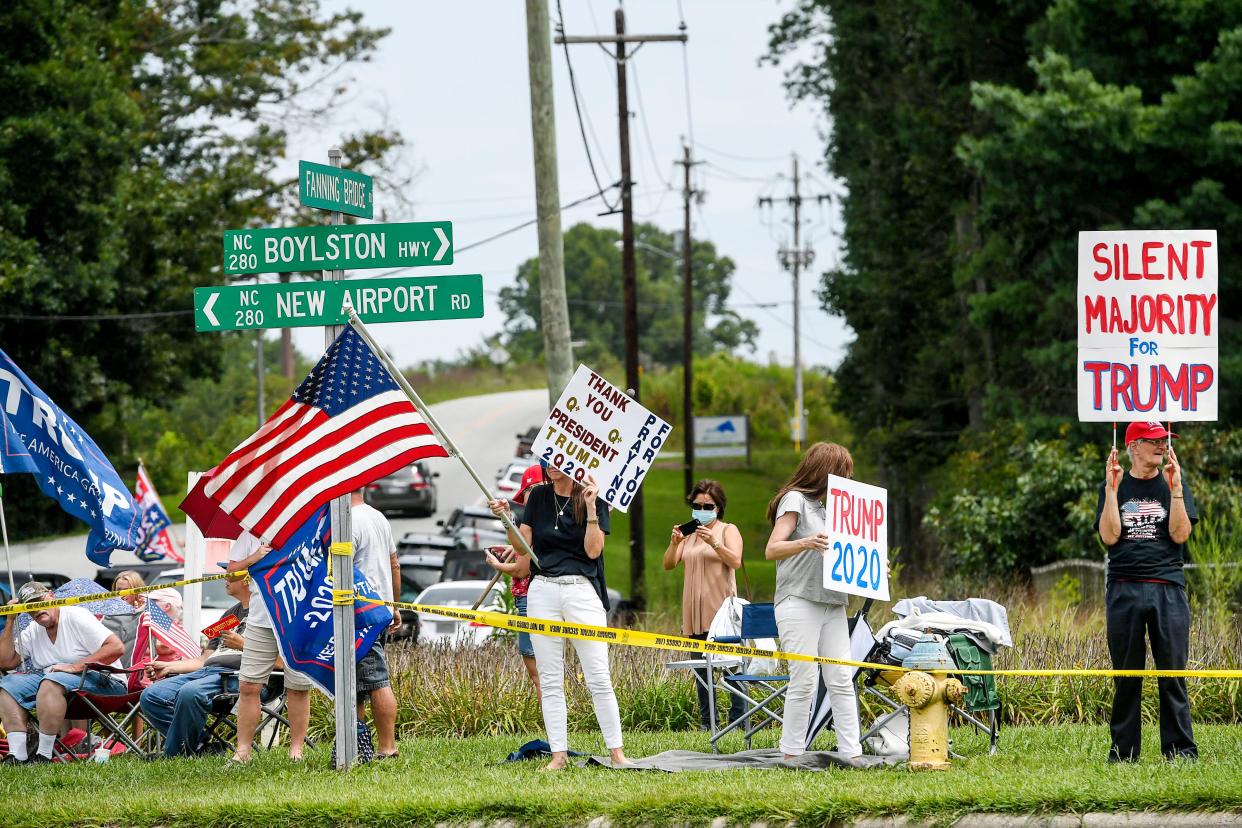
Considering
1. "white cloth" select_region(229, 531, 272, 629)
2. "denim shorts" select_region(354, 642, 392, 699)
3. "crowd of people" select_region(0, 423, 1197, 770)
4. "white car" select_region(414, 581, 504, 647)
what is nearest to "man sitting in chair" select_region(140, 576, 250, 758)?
"white cloth" select_region(229, 531, 272, 629)

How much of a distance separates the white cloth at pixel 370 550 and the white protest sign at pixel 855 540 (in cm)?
279

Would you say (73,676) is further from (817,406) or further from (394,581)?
(817,406)

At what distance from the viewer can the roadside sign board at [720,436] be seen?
141ft

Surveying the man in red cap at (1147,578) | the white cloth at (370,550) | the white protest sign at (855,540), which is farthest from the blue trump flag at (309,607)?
the man in red cap at (1147,578)

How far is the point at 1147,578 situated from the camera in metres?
8.83

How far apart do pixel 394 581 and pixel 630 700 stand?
7.85 feet

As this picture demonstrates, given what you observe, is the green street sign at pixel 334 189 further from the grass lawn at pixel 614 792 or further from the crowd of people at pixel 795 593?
the grass lawn at pixel 614 792

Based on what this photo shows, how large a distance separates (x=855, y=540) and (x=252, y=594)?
373 centimetres

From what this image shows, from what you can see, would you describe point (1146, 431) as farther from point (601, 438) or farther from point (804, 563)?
point (601, 438)

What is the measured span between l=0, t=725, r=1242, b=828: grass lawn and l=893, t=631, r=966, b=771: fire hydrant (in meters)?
0.15

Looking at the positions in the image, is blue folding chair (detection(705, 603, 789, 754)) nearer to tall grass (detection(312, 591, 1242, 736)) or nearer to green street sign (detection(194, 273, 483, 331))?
tall grass (detection(312, 591, 1242, 736))

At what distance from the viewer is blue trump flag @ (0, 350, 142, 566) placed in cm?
1084

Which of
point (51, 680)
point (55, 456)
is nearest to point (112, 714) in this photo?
point (51, 680)

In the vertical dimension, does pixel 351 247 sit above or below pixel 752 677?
above
